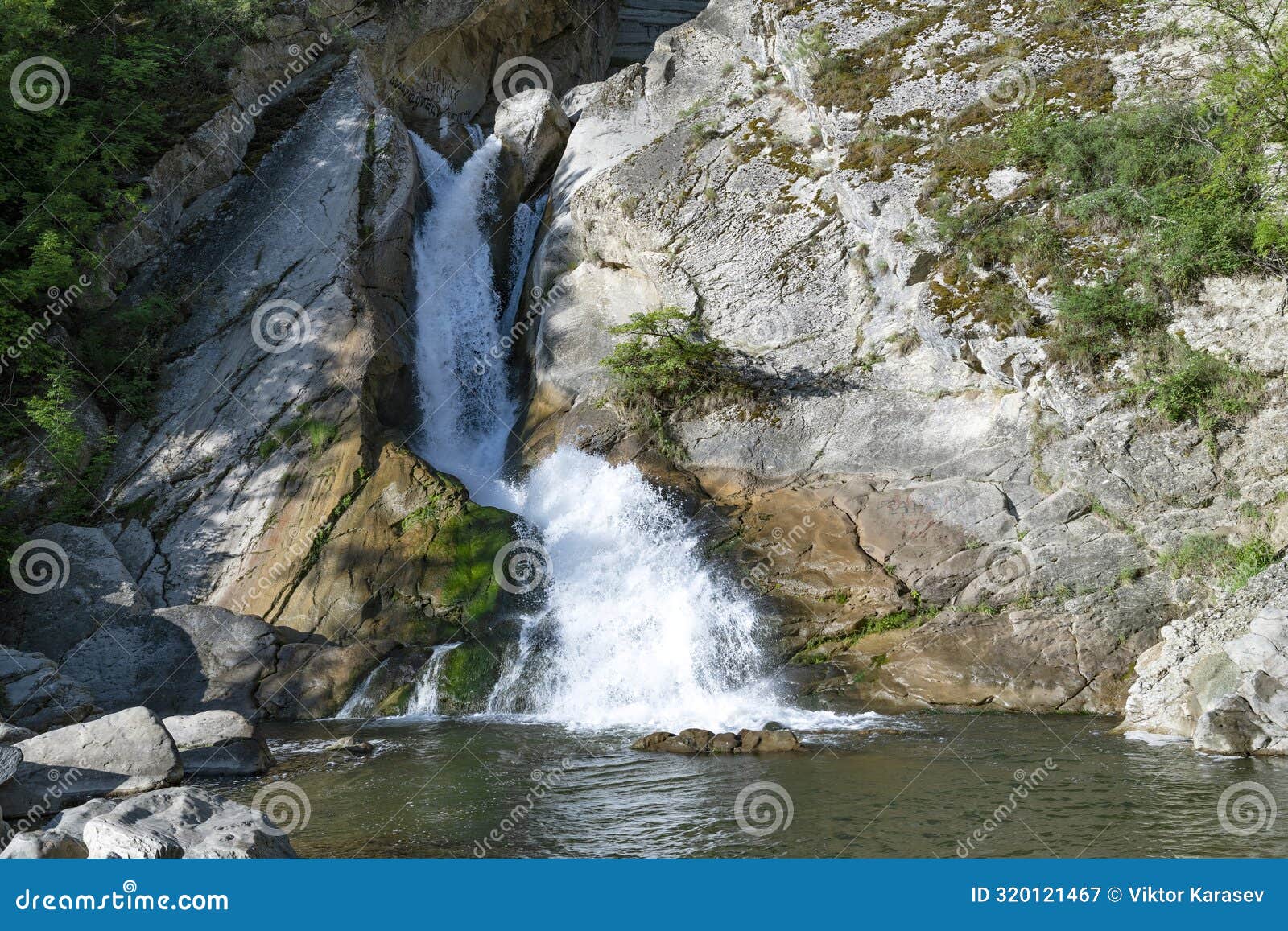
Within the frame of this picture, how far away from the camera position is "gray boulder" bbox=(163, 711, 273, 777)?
9.73 m

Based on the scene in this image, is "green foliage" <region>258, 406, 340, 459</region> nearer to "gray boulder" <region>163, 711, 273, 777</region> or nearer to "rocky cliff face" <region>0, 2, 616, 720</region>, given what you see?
"rocky cliff face" <region>0, 2, 616, 720</region>

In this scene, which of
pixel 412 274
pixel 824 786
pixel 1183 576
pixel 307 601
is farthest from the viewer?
pixel 412 274

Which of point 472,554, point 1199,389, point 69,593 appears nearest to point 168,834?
point 472,554

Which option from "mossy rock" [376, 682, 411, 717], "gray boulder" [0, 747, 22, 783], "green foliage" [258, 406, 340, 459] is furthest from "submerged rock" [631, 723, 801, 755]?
"green foliage" [258, 406, 340, 459]

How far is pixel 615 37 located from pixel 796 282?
19.8 m

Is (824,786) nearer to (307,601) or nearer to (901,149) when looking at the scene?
(307,601)

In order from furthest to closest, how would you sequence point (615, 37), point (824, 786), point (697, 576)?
1. point (615, 37)
2. point (697, 576)
3. point (824, 786)

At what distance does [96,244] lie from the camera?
18953 millimetres

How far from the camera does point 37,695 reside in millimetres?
11508

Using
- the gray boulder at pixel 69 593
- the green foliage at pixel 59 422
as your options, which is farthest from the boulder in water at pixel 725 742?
the green foliage at pixel 59 422

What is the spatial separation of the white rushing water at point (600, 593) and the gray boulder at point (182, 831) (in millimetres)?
5655

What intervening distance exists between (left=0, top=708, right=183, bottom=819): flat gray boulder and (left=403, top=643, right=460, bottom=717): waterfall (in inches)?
159

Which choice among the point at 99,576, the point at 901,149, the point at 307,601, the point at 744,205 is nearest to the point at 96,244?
the point at 99,576

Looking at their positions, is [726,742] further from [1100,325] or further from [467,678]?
[1100,325]
